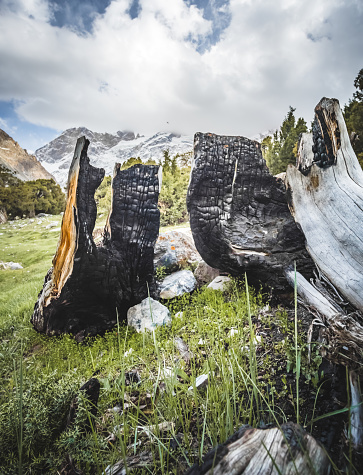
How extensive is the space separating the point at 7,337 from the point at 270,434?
373cm

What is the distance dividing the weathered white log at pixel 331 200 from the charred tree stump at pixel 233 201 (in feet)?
2.25

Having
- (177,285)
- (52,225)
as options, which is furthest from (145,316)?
(52,225)

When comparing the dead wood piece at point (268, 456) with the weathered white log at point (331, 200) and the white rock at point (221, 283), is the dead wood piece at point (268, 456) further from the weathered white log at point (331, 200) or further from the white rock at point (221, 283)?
the white rock at point (221, 283)

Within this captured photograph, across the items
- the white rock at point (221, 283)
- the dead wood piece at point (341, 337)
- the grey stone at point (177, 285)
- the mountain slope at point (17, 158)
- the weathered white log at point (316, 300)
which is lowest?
the grey stone at point (177, 285)

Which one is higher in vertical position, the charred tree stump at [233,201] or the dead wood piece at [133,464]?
the charred tree stump at [233,201]

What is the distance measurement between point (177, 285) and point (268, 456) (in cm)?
311

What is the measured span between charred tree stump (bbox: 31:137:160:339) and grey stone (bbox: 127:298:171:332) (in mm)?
166

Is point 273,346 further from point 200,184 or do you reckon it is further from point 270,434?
point 200,184

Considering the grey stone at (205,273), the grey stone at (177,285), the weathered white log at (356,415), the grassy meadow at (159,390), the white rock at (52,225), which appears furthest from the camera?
the white rock at (52,225)

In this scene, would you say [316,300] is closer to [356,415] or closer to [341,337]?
[341,337]

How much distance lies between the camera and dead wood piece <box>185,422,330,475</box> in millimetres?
763

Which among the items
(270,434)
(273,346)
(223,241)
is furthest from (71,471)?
(223,241)

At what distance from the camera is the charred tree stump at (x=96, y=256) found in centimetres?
274

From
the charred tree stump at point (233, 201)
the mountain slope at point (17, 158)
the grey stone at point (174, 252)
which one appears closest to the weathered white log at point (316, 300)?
the charred tree stump at point (233, 201)
